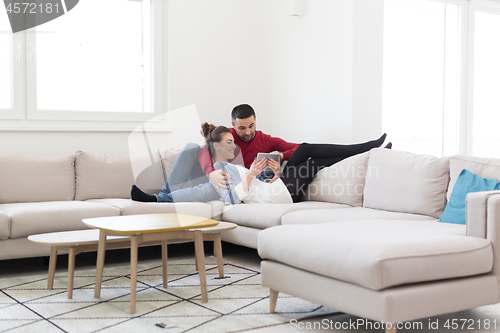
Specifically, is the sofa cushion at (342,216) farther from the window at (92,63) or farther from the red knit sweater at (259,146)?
the window at (92,63)

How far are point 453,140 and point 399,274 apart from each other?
373cm

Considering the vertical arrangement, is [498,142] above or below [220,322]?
above

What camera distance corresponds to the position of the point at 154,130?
4.82 meters

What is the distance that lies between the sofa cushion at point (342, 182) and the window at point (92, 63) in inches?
71.6

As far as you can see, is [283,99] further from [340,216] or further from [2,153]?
[2,153]

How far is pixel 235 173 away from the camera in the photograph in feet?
12.8

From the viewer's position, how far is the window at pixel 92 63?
14.2 ft

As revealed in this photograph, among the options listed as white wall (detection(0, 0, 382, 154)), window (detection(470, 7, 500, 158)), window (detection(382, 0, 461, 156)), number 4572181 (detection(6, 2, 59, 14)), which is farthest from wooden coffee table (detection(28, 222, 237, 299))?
window (detection(470, 7, 500, 158))

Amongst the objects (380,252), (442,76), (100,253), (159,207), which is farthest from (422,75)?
(100,253)

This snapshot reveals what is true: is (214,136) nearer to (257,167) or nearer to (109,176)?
(257,167)

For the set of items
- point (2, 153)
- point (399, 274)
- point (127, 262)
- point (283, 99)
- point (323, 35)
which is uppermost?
point (323, 35)

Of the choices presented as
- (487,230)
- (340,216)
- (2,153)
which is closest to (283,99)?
(340,216)

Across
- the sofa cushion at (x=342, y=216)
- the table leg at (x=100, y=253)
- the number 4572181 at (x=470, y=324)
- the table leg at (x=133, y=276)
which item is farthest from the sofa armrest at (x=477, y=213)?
the table leg at (x=100, y=253)

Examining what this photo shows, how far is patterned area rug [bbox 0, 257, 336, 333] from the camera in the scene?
231 cm
